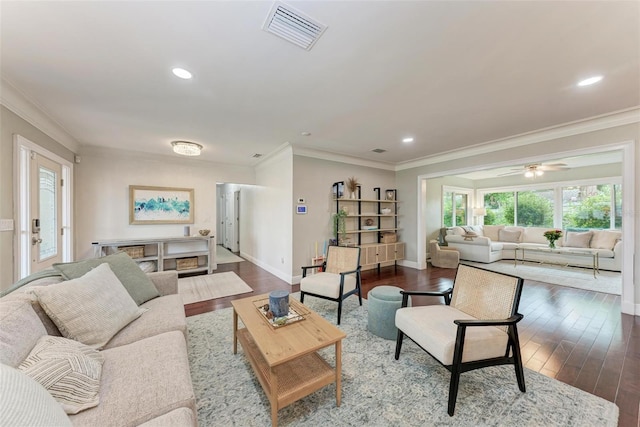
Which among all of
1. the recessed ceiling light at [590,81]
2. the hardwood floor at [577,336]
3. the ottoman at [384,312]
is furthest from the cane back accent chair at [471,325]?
the recessed ceiling light at [590,81]

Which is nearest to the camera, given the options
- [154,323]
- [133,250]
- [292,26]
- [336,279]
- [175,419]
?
[175,419]

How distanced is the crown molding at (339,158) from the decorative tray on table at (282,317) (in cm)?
294

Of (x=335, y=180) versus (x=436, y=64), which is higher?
(x=436, y=64)

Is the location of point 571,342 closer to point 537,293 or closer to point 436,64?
point 537,293

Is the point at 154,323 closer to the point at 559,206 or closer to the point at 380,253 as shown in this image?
the point at 380,253

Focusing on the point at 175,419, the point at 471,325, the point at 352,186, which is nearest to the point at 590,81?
the point at 471,325

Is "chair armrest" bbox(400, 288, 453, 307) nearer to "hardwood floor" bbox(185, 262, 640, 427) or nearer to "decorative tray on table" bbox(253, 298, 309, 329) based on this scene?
"hardwood floor" bbox(185, 262, 640, 427)

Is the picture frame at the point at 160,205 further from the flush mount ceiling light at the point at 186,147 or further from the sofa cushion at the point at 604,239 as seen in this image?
the sofa cushion at the point at 604,239

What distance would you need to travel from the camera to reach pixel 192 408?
3.61 feet

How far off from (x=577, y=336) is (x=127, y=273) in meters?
4.52

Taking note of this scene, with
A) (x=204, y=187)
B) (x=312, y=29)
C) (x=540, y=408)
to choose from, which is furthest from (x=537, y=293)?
(x=204, y=187)

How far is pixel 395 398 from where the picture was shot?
166cm

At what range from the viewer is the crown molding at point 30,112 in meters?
2.30

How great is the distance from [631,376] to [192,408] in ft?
10.4
